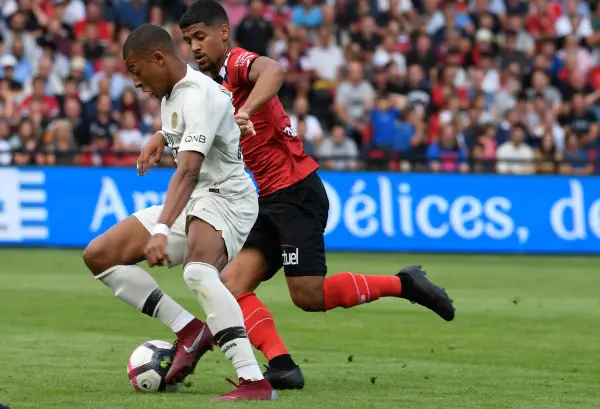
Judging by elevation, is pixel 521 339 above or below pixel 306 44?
below

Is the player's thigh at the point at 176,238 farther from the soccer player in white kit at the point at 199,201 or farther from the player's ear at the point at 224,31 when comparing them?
the player's ear at the point at 224,31

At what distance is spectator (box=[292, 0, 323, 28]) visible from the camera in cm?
2295

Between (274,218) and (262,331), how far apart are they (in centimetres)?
75

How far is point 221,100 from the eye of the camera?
6965 millimetres

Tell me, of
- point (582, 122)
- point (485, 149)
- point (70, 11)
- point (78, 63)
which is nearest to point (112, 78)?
point (78, 63)

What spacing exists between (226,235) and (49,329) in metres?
4.04

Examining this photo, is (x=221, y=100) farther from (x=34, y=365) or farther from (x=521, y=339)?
(x=521, y=339)

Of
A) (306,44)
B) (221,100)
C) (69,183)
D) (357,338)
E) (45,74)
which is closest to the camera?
(221,100)

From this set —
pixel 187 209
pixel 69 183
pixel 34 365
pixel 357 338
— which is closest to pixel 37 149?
pixel 69 183

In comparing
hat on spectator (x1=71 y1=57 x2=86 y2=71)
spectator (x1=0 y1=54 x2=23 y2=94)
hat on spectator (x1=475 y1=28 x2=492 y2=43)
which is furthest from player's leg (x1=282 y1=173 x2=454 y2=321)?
hat on spectator (x1=475 y1=28 x2=492 y2=43)

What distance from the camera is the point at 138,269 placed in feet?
24.3

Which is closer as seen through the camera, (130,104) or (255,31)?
(130,104)

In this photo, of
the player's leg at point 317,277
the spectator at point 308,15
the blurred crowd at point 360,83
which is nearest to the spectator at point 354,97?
the blurred crowd at point 360,83

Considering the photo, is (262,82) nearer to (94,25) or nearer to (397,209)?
(397,209)
